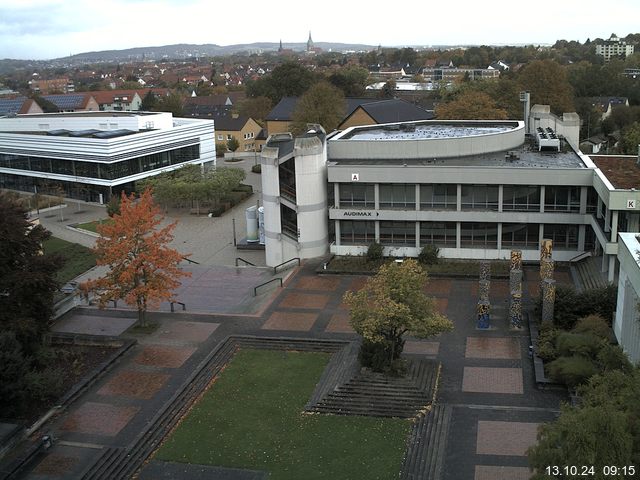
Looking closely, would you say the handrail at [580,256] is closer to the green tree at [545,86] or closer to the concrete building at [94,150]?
the green tree at [545,86]

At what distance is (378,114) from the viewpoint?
266ft

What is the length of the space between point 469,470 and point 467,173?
Answer: 71.7 feet

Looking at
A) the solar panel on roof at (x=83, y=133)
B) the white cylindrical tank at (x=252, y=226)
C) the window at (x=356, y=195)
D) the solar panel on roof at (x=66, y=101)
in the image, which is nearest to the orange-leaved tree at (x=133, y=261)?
the window at (x=356, y=195)

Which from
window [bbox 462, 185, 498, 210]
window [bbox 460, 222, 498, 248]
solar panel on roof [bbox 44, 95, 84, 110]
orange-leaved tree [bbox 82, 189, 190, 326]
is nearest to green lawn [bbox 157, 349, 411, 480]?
orange-leaved tree [bbox 82, 189, 190, 326]

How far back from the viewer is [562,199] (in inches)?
1585

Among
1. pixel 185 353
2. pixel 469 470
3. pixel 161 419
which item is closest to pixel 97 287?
pixel 185 353

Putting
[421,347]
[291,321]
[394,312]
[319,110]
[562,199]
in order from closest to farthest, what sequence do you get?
[394,312] < [421,347] < [291,321] < [562,199] < [319,110]

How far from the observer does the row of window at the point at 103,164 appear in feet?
212

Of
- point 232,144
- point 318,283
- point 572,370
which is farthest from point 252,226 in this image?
point 232,144

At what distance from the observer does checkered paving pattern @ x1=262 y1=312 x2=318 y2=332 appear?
3344 centimetres

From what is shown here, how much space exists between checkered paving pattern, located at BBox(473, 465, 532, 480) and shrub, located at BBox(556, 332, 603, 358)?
6430 millimetres

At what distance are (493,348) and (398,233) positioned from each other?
1385 centimetres

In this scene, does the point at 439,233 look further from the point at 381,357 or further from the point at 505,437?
the point at 505,437

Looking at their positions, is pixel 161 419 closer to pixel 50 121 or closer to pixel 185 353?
pixel 185 353
